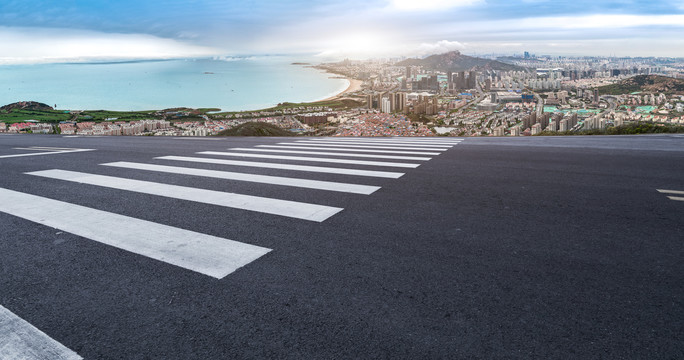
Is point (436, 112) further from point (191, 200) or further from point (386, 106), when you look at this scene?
point (191, 200)

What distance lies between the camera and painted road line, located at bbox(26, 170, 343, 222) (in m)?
4.56

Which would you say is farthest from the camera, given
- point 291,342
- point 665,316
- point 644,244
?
point 644,244

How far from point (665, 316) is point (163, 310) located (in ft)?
10.5

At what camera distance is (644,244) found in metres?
3.47

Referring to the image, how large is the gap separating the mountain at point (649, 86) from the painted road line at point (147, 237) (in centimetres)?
6058

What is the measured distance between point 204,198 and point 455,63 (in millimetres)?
130978

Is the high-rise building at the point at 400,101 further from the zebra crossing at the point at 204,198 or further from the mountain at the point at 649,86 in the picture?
the zebra crossing at the point at 204,198

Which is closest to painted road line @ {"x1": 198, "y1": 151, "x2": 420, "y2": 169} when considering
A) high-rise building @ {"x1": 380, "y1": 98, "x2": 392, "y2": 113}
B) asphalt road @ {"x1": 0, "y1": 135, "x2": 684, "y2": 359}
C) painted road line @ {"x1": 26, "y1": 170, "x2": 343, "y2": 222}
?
asphalt road @ {"x1": 0, "y1": 135, "x2": 684, "y2": 359}

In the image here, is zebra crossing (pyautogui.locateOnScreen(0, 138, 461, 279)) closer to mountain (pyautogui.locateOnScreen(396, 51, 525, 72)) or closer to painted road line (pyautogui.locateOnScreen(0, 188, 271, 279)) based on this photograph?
painted road line (pyautogui.locateOnScreen(0, 188, 271, 279))

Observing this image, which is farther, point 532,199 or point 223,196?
point 223,196

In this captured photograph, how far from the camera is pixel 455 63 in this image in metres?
124

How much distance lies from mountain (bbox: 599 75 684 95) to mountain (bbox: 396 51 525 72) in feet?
178

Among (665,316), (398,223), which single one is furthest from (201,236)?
(665,316)

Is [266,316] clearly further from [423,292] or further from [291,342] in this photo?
[423,292]
